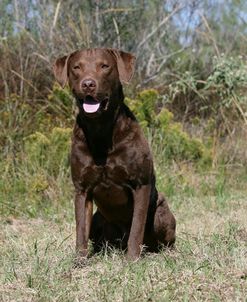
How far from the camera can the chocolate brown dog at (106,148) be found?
489 cm

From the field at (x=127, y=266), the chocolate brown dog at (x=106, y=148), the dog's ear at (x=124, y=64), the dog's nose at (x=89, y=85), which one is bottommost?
the field at (x=127, y=266)

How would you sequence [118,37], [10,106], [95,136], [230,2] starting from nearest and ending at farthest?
[95,136], [10,106], [118,37], [230,2]

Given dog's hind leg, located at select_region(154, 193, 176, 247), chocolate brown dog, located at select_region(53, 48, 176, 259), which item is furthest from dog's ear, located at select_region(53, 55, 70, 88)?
dog's hind leg, located at select_region(154, 193, 176, 247)

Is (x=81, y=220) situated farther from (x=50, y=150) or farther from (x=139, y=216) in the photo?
(x=50, y=150)

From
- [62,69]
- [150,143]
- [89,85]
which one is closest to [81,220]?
[89,85]

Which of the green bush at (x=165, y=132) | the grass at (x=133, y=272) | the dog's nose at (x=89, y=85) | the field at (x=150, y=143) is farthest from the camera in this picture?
the green bush at (x=165, y=132)

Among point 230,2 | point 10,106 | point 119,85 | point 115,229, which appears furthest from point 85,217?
point 230,2

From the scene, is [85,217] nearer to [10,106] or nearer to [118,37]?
[10,106]

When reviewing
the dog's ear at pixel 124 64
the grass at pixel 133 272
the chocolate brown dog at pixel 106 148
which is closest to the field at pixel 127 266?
the grass at pixel 133 272

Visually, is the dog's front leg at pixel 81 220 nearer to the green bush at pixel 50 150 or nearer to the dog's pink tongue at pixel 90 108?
the dog's pink tongue at pixel 90 108

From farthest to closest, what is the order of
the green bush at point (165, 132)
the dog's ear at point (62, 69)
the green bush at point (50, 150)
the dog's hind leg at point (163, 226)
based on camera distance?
the green bush at point (165, 132) < the green bush at point (50, 150) < the dog's hind leg at point (163, 226) < the dog's ear at point (62, 69)

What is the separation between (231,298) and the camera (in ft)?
A: 12.1

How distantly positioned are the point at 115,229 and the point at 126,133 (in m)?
0.89

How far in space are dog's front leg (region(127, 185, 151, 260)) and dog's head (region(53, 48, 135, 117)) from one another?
648 mm
